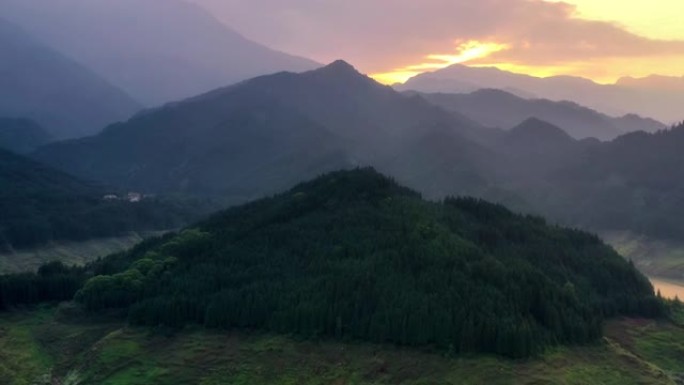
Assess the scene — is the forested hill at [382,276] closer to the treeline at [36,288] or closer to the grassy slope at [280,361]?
the grassy slope at [280,361]

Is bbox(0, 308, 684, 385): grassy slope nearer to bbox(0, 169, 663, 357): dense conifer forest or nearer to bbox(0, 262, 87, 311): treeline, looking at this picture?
bbox(0, 169, 663, 357): dense conifer forest

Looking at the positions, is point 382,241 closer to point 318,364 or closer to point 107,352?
point 318,364

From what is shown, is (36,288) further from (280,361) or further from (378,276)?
(378,276)

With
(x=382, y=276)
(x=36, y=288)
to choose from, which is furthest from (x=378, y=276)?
(x=36, y=288)

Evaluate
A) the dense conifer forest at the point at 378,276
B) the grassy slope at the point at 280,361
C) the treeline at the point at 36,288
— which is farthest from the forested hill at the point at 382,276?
the treeline at the point at 36,288

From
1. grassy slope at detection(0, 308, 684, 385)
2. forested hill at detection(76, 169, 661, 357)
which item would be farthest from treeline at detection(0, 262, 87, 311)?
grassy slope at detection(0, 308, 684, 385)

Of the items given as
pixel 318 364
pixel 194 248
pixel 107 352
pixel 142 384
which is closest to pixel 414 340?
pixel 318 364
